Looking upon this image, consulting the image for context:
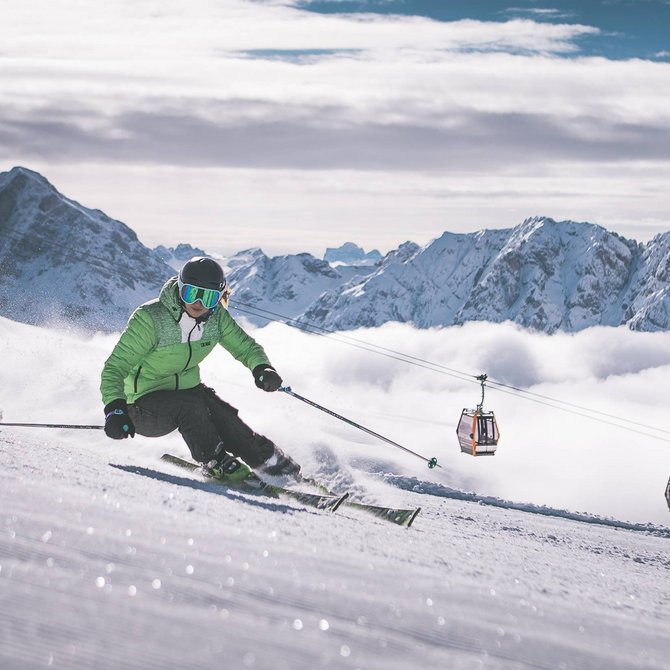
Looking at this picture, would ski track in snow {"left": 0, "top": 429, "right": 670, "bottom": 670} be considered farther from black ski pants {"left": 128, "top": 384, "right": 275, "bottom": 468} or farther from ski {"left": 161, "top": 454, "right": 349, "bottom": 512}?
black ski pants {"left": 128, "top": 384, "right": 275, "bottom": 468}

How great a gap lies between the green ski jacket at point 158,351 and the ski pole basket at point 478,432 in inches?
507

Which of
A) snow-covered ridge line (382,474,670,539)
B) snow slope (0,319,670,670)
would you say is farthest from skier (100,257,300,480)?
snow-covered ridge line (382,474,670,539)

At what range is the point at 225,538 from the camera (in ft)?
8.57

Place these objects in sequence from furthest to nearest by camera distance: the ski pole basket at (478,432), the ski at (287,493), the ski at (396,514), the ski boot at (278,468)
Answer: the ski pole basket at (478,432) → the ski boot at (278,468) → the ski at (287,493) → the ski at (396,514)

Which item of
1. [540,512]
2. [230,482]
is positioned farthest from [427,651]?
[540,512]

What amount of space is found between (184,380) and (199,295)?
84cm

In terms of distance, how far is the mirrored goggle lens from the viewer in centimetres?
630

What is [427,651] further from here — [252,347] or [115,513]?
[252,347]

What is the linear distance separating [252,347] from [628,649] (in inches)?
216

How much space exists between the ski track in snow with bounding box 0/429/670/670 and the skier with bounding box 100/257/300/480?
259 centimetres

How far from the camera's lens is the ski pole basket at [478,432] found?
18.5m

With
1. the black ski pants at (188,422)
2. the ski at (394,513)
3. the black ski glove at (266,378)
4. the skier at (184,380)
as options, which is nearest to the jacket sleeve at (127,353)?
the skier at (184,380)

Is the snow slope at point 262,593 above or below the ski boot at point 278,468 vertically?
above

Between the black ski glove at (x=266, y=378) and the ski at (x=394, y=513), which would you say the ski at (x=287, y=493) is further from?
the black ski glove at (x=266, y=378)
